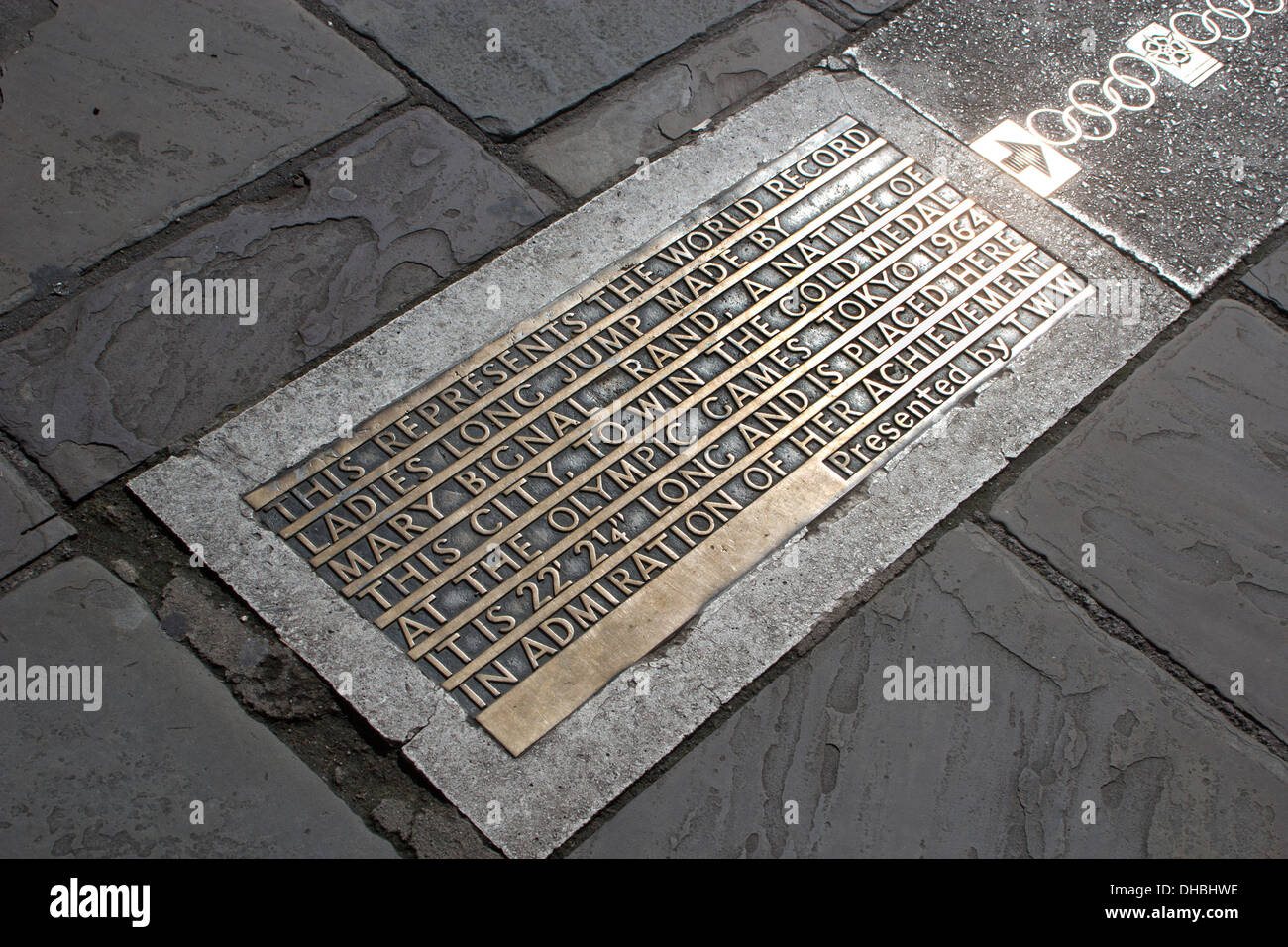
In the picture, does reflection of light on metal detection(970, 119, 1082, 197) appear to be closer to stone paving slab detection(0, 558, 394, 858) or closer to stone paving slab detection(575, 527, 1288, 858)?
stone paving slab detection(575, 527, 1288, 858)

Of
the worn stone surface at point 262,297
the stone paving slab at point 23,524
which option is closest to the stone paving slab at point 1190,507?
the worn stone surface at point 262,297

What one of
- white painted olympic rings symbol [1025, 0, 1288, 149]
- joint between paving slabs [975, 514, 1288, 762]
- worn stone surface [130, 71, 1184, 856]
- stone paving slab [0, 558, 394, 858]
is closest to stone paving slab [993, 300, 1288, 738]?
joint between paving slabs [975, 514, 1288, 762]

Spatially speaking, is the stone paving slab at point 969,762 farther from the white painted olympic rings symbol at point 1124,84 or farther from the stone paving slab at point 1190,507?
the white painted olympic rings symbol at point 1124,84

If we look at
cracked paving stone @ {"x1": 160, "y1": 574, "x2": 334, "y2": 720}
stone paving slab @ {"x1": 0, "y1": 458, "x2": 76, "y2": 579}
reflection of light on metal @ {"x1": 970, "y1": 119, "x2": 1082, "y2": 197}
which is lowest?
cracked paving stone @ {"x1": 160, "y1": 574, "x2": 334, "y2": 720}

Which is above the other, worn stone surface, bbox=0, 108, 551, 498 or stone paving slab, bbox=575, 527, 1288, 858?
worn stone surface, bbox=0, 108, 551, 498

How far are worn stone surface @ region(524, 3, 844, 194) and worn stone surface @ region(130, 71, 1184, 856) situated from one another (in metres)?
0.11

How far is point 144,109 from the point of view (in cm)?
378

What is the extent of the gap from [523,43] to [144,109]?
1272 millimetres

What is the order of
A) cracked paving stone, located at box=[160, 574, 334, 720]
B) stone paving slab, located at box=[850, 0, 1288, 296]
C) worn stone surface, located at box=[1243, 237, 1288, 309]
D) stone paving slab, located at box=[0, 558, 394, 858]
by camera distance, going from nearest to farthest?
stone paving slab, located at box=[0, 558, 394, 858] → cracked paving stone, located at box=[160, 574, 334, 720] → worn stone surface, located at box=[1243, 237, 1288, 309] → stone paving slab, located at box=[850, 0, 1288, 296]

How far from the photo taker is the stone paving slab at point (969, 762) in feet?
8.71

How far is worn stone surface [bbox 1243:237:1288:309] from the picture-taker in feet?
12.2

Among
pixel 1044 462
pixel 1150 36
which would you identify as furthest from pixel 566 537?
pixel 1150 36

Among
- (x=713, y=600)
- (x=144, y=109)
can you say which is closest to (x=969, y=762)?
(x=713, y=600)
